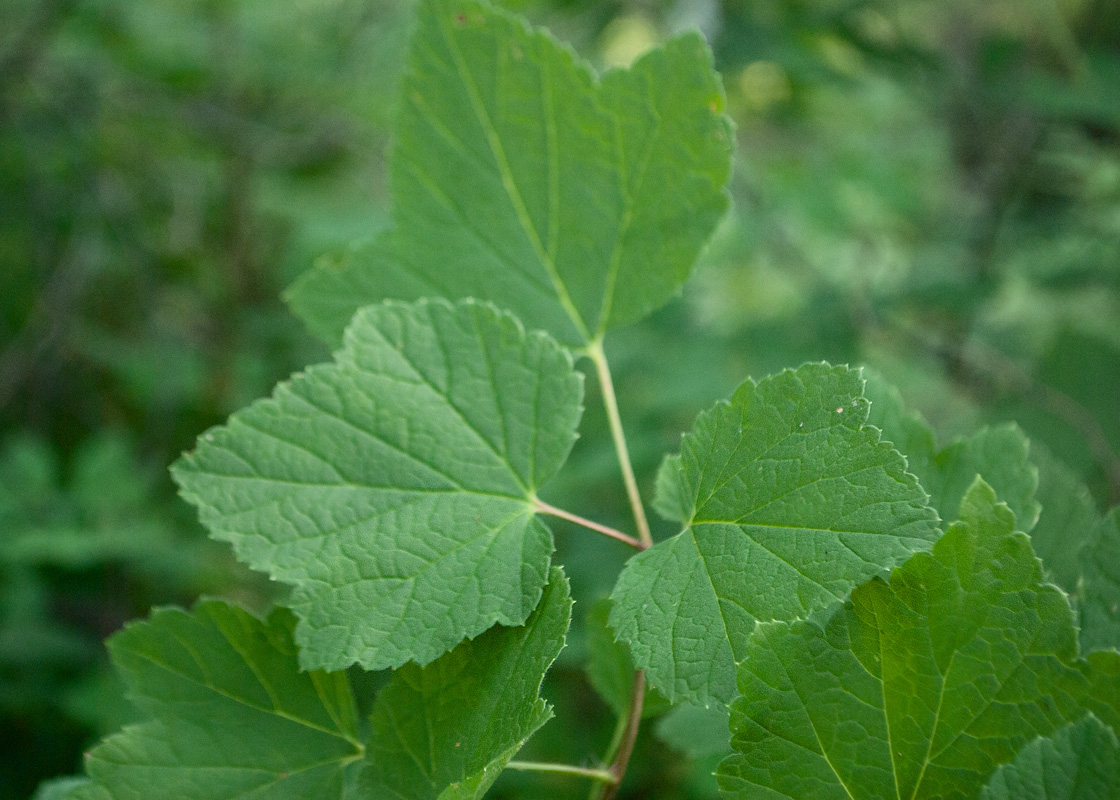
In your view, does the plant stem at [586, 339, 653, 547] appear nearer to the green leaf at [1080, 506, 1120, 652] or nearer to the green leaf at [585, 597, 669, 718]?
the green leaf at [585, 597, 669, 718]

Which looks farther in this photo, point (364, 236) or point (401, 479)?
point (364, 236)

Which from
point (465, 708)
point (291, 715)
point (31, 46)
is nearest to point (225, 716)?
point (291, 715)

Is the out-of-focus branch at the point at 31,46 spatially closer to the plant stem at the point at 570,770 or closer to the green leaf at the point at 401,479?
the green leaf at the point at 401,479

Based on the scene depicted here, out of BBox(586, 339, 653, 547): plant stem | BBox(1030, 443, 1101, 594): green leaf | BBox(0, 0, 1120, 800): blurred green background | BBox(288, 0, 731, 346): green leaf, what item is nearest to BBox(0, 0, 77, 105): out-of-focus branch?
BBox(0, 0, 1120, 800): blurred green background

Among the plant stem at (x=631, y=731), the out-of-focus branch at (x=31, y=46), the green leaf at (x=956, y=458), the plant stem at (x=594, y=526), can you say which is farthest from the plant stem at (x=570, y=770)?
the out-of-focus branch at (x=31, y=46)

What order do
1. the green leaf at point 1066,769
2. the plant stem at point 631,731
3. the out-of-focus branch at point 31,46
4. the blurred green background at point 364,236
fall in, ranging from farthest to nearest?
the out-of-focus branch at point 31,46, the blurred green background at point 364,236, the plant stem at point 631,731, the green leaf at point 1066,769

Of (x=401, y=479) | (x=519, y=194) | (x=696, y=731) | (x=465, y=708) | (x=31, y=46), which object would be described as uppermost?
(x=31, y=46)

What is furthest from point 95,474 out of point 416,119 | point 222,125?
point 416,119

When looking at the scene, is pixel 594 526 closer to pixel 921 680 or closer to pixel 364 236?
pixel 921 680
